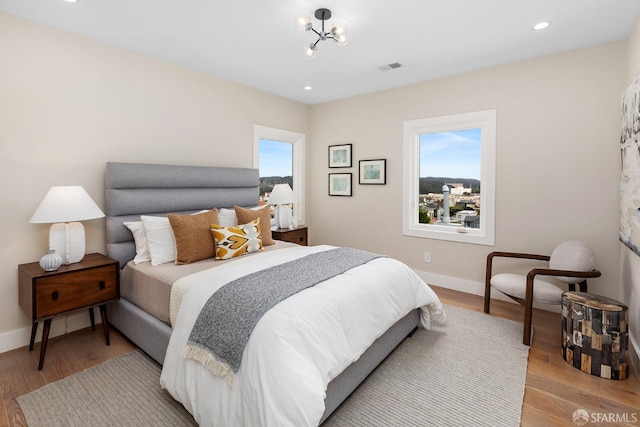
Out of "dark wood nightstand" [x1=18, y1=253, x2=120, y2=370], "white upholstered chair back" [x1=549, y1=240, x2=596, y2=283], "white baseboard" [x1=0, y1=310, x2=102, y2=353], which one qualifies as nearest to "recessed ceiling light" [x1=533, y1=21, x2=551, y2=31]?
"white upholstered chair back" [x1=549, y1=240, x2=596, y2=283]

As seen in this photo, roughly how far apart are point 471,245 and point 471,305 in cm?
72

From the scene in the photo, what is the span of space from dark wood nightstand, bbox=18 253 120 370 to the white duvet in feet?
2.73

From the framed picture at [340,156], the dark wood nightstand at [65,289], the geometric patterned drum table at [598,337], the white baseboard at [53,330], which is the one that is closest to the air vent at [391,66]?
the framed picture at [340,156]

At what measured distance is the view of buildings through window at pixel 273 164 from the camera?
457 centimetres

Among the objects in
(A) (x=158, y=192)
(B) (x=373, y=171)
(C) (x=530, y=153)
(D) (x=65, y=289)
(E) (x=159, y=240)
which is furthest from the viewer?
(B) (x=373, y=171)

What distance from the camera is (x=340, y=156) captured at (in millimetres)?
4812

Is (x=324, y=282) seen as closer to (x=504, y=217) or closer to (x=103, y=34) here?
(x=504, y=217)

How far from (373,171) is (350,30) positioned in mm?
2103

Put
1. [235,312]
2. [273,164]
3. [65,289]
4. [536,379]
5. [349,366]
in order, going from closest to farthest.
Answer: [235,312] < [349,366] < [536,379] < [65,289] < [273,164]

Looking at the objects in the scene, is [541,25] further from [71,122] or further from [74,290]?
[74,290]

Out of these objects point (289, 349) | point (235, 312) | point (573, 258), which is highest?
point (573, 258)

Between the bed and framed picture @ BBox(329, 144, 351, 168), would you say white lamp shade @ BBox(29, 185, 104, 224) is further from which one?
framed picture @ BBox(329, 144, 351, 168)

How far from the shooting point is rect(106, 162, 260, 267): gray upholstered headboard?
2867mm

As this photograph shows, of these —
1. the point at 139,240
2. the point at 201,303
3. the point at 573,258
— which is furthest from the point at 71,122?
the point at 573,258
